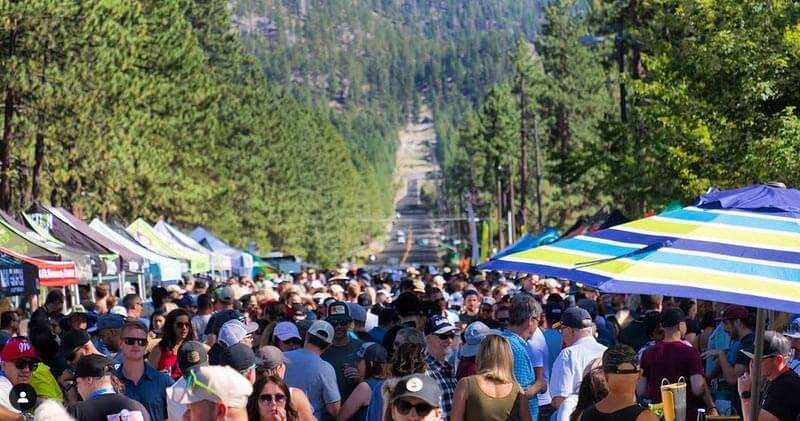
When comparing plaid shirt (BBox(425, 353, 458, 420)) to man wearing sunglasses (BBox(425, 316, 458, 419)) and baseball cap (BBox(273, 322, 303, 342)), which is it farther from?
baseball cap (BBox(273, 322, 303, 342))

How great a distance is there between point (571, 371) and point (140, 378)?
2.79 metres

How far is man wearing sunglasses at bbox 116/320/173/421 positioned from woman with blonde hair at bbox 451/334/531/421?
7.29ft

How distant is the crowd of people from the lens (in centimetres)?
725

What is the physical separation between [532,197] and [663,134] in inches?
2806

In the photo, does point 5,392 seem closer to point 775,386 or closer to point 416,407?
point 416,407

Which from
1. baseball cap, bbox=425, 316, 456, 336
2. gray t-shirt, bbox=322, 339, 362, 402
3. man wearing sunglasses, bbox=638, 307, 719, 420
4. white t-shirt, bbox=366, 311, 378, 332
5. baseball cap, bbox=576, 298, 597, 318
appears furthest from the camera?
white t-shirt, bbox=366, 311, 378, 332

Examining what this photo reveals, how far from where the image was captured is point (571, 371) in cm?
1009

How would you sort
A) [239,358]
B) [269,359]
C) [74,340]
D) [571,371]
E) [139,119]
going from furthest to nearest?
[139,119] → [74,340] → [571,371] → [269,359] → [239,358]

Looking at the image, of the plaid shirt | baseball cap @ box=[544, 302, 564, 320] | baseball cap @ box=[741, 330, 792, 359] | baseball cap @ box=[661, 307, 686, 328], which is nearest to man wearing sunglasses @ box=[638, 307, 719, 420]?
baseball cap @ box=[661, 307, 686, 328]

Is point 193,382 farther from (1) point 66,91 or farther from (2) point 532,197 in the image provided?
(2) point 532,197

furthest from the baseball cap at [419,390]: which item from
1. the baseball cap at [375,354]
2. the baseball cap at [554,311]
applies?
the baseball cap at [554,311]

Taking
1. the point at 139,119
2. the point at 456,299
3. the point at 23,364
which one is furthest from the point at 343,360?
the point at 139,119

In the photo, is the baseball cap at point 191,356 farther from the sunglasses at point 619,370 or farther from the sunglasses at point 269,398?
the sunglasses at point 619,370

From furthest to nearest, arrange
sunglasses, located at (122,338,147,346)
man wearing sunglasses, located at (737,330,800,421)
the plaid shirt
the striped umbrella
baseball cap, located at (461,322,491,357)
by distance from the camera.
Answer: baseball cap, located at (461,322,491,357) → sunglasses, located at (122,338,147,346) → the plaid shirt → man wearing sunglasses, located at (737,330,800,421) → the striped umbrella
